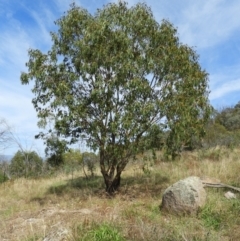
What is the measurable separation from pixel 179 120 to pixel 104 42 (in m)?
3.39

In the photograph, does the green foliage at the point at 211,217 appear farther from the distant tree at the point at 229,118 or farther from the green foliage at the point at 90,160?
the distant tree at the point at 229,118

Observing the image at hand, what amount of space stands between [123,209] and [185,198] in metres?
1.55

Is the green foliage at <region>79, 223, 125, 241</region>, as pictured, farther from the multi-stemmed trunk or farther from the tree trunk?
the tree trunk

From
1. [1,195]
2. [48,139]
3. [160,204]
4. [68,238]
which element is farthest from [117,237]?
[1,195]

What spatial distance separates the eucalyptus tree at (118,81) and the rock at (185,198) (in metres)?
2.23

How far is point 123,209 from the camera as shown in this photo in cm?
795

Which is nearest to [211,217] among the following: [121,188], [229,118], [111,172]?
[111,172]

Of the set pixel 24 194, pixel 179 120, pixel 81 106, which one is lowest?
pixel 24 194

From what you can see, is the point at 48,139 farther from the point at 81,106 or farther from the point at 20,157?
the point at 20,157

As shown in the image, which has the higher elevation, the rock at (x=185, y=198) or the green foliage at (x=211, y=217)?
the rock at (x=185, y=198)

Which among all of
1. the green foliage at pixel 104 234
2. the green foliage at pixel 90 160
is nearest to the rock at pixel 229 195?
the green foliage at pixel 104 234

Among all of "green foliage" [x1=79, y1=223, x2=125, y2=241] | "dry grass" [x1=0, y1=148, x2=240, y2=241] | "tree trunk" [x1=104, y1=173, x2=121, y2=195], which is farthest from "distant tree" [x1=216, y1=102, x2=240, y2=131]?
"green foliage" [x1=79, y1=223, x2=125, y2=241]

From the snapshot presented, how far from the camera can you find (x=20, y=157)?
3222cm

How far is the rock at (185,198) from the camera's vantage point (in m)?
8.20
